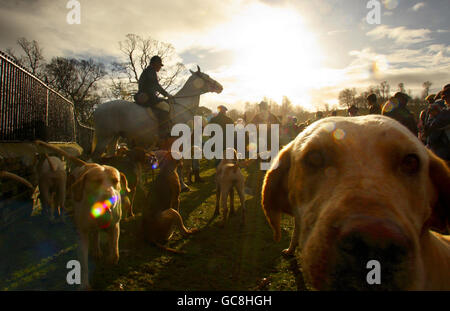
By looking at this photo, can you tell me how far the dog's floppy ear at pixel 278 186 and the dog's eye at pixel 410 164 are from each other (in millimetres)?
790

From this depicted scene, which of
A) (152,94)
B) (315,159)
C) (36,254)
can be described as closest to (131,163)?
(36,254)

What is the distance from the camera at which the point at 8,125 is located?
5941 millimetres

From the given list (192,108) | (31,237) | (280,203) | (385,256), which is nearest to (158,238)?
(31,237)

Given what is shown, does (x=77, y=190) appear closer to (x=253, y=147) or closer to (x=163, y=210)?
(x=163, y=210)

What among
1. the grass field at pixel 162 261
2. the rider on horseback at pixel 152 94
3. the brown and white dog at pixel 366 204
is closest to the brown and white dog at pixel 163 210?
the grass field at pixel 162 261

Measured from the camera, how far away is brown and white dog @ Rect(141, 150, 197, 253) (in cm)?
431

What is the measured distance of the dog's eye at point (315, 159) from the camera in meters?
1.71

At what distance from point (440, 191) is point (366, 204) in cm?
86

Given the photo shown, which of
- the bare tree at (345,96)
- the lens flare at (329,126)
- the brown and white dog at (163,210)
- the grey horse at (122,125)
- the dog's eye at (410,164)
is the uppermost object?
the bare tree at (345,96)

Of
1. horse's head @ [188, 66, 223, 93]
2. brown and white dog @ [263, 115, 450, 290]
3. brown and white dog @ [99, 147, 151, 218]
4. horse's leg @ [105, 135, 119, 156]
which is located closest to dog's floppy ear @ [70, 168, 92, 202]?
brown and white dog @ [263, 115, 450, 290]

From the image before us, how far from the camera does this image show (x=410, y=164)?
160 cm

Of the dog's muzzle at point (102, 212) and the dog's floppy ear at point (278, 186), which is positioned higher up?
the dog's floppy ear at point (278, 186)

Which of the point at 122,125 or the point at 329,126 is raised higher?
the point at 122,125

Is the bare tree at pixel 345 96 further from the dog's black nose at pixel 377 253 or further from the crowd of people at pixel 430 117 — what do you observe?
the dog's black nose at pixel 377 253
